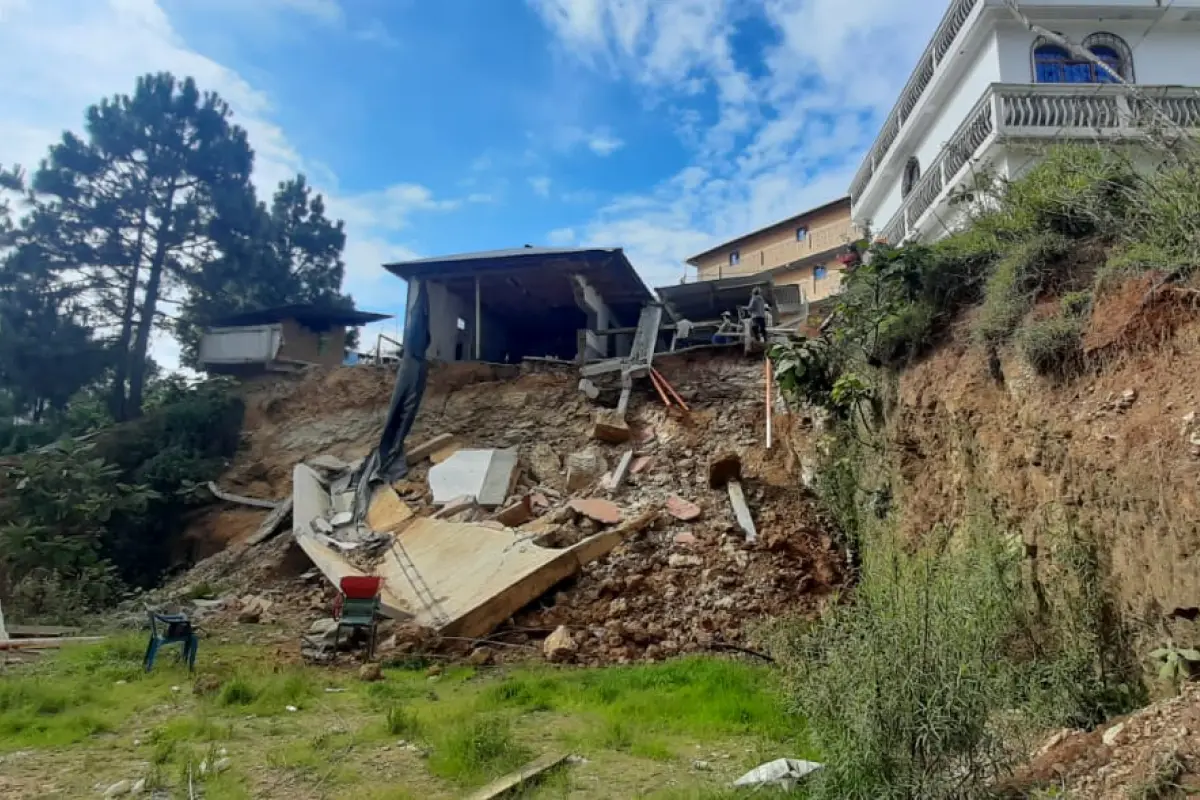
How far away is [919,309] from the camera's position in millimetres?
5902

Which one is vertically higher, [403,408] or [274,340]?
[274,340]

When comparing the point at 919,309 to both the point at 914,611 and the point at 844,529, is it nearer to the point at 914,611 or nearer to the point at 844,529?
the point at 844,529

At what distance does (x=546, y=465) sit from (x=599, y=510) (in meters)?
2.41

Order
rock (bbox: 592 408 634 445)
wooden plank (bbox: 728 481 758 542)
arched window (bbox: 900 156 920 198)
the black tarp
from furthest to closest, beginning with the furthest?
arched window (bbox: 900 156 920 198), the black tarp, rock (bbox: 592 408 634 445), wooden plank (bbox: 728 481 758 542)

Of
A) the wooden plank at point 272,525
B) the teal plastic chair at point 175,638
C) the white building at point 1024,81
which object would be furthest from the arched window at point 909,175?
the teal plastic chair at point 175,638

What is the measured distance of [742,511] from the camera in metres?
8.06

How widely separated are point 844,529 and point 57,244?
59.5 feet

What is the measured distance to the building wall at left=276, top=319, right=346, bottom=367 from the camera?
1662 cm

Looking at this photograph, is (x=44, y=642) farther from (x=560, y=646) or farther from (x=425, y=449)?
(x=560, y=646)

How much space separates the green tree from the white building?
16352 millimetres

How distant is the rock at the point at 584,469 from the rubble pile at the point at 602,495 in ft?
0.09

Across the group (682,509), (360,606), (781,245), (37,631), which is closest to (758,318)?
(682,509)

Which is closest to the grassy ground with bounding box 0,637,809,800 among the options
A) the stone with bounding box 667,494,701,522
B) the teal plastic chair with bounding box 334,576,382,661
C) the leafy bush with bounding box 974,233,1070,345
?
the teal plastic chair with bounding box 334,576,382,661

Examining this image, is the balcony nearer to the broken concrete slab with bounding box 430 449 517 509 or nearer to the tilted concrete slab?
the tilted concrete slab
